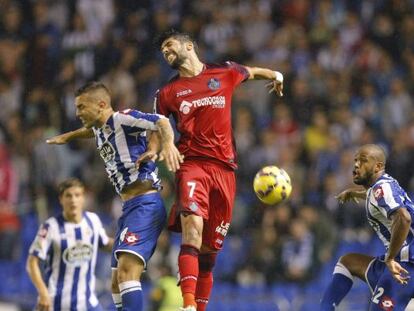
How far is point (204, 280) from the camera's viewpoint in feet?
33.2

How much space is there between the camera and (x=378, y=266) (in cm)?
999

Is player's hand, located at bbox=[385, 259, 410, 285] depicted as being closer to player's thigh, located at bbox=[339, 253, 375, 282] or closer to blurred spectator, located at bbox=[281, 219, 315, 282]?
player's thigh, located at bbox=[339, 253, 375, 282]

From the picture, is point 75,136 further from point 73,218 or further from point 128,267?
point 73,218

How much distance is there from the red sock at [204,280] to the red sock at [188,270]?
1.91ft

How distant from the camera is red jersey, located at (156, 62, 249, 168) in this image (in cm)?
994

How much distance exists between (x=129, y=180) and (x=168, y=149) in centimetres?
84

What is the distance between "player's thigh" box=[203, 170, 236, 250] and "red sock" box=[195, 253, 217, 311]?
0.42 ft

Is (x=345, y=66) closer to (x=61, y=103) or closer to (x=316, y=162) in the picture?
(x=316, y=162)

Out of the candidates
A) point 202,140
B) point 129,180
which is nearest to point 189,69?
point 202,140

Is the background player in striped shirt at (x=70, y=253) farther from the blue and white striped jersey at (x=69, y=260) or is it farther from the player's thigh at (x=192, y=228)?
the player's thigh at (x=192, y=228)

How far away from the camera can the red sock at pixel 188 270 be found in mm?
9398

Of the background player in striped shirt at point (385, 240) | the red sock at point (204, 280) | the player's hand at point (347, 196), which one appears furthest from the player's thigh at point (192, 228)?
the player's hand at point (347, 196)

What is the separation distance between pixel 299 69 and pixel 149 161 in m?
8.91

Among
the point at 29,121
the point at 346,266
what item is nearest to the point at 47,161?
the point at 29,121
